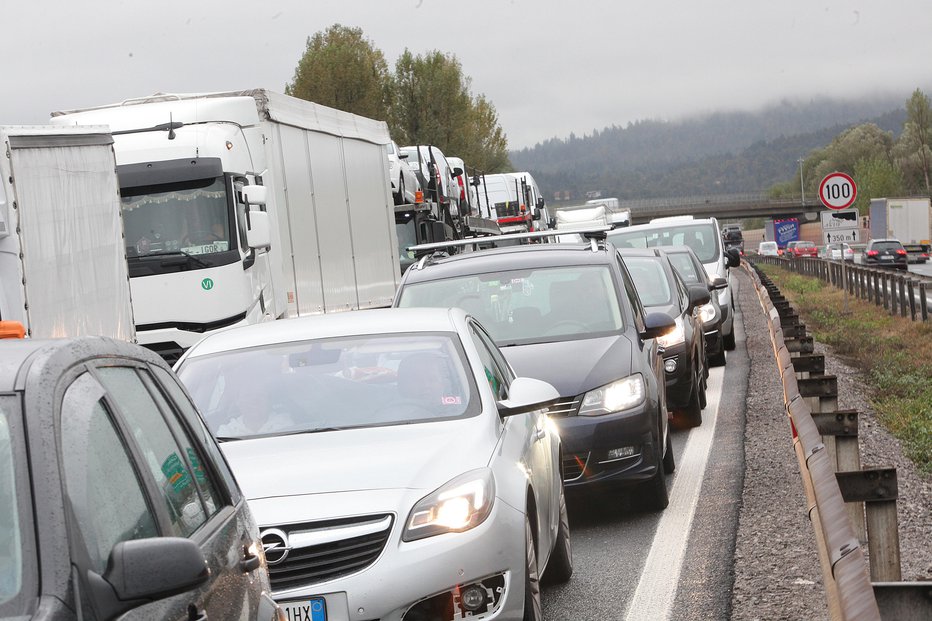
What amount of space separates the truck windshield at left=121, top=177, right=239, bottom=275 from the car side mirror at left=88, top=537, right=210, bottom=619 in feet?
43.7

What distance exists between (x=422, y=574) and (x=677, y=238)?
18.8m

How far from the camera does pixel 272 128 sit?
17594 mm

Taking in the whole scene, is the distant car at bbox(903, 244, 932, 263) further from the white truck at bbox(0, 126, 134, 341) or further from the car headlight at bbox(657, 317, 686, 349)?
the white truck at bbox(0, 126, 134, 341)

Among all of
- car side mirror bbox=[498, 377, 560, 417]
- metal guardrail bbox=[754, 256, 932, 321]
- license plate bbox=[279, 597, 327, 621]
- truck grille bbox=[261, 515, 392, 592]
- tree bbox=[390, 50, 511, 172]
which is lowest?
metal guardrail bbox=[754, 256, 932, 321]

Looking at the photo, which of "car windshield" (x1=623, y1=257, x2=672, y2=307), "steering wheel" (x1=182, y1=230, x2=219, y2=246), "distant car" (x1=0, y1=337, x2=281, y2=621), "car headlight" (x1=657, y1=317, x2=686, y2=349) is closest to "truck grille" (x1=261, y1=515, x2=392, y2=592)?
"distant car" (x1=0, y1=337, x2=281, y2=621)

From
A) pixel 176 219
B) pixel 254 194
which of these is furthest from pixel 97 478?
pixel 254 194

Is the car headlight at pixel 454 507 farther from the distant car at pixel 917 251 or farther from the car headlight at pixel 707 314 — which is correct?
the distant car at pixel 917 251

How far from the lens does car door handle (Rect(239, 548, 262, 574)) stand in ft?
11.9

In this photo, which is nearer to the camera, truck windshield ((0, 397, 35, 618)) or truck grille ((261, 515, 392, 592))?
truck windshield ((0, 397, 35, 618))

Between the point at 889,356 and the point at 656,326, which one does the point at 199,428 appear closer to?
the point at 656,326

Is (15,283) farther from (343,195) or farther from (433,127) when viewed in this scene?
(433,127)

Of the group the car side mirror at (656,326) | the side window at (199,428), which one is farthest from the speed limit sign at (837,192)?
the side window at (199,428)

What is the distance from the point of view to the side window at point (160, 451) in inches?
132

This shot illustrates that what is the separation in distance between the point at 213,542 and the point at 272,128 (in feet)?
47.6
